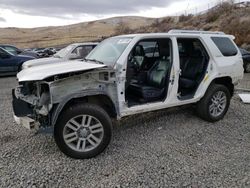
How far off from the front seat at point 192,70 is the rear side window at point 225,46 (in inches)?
15.0

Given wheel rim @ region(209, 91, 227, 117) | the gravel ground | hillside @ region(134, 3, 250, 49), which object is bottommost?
the gravel ground

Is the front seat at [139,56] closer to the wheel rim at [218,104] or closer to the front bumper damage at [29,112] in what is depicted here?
the wheel rim at [218,104]

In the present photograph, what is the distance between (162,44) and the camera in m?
5.33

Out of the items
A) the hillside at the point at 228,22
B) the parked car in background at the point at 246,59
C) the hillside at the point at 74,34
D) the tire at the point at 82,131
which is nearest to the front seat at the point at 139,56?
the tire at the point at 82,131

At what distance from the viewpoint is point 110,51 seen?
4785 millimetres

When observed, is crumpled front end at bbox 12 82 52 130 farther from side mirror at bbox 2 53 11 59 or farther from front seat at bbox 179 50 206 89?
side mirror at bbox 2 53 11 59

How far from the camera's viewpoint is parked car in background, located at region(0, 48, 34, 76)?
12602 mm

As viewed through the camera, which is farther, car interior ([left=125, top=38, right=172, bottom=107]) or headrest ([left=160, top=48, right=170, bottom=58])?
headrest ([left=160, top=48, right=170, bottom=58])

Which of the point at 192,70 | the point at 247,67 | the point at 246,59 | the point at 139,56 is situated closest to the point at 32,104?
the point at 139,56

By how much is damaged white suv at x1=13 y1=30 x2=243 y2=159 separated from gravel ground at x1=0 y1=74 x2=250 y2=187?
0.32 meters

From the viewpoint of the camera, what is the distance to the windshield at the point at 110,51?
444 centimetres

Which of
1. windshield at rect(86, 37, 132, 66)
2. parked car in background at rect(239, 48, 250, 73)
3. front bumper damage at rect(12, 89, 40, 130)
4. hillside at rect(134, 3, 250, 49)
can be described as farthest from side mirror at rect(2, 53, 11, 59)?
hillside at rect(134, 3, 250, 49)

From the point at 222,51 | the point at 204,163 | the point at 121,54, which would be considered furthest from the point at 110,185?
the point at 222,51

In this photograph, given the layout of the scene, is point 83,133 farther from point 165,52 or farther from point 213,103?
point 213,103
